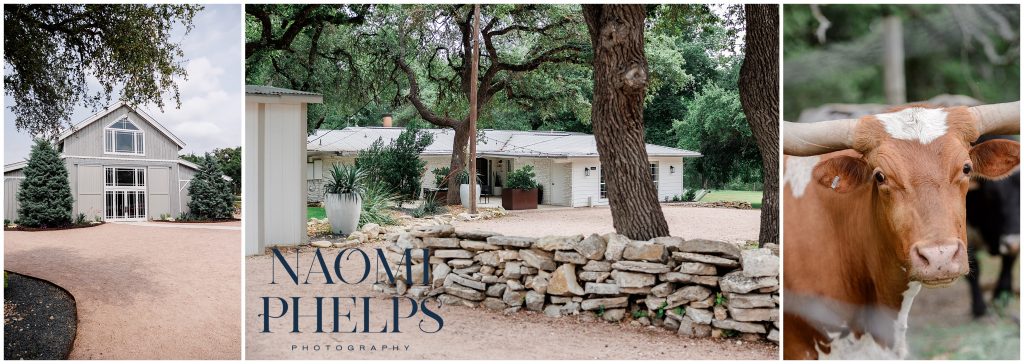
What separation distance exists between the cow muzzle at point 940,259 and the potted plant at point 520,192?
32.8 feet

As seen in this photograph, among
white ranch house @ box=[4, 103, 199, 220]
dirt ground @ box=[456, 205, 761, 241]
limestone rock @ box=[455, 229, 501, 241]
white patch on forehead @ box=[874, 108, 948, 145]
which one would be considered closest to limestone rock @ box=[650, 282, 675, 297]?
limestone rock @ box=[455, 229, 501, 241]

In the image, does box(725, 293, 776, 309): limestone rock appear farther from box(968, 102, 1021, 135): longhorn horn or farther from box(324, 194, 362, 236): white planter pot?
box(324, 194, 362, 236): white planter pot

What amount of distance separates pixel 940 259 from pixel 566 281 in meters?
2.16

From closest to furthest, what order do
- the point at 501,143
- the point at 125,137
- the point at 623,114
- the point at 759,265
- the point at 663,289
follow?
the point at 125,137 → the point at 759,265 → the point at 663,289 → the point at 623,114 → the point at 501,143

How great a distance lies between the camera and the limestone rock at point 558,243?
4273 millimetres

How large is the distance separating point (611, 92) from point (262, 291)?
3240 mm

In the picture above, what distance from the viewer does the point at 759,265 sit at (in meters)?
3.73

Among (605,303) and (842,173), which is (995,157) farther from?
(605,303)

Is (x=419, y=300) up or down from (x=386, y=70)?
down

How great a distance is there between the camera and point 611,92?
4363 millimetres

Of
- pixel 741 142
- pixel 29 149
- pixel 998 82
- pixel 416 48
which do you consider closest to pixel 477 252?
pixel 29 149

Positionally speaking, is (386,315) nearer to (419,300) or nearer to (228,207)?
(419,300)

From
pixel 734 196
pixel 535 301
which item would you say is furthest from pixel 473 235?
pixel 734 196

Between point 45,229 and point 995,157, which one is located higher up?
point 995,157
